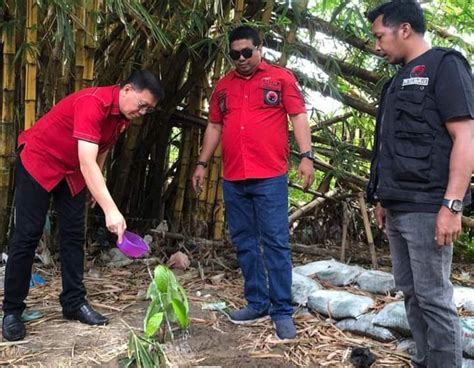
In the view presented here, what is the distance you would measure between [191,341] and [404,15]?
1711mm

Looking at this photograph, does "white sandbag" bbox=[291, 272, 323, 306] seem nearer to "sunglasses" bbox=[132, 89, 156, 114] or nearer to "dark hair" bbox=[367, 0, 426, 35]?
"sunglasses" bbox=[132, 89, 156, 114]

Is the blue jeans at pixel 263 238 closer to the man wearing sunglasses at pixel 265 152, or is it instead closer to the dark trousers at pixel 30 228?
the man wearing sunglasses at pixel 265 152

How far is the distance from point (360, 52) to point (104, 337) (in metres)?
2.52

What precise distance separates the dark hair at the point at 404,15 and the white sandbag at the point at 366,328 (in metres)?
1.41

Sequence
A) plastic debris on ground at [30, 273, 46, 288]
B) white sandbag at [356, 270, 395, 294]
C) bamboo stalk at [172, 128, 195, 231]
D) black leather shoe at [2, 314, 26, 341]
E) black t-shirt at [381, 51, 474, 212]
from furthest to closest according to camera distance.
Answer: bamboo stalk at [172, 128, 195, 231], plastic debris on ground at [30, 273, 46, 288], white sandbag at [356, 270, 395, 294], black leather shoe at [2, 314, 26, 341], black t-shirt at [381, 51, 474, 212]

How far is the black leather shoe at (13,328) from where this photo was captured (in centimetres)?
257

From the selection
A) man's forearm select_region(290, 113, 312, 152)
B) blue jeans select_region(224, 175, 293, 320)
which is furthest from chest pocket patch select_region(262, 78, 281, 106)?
blue jeans select_region(224, 175, 293, 320)

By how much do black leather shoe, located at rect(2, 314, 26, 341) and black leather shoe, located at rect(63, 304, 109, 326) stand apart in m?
0.27

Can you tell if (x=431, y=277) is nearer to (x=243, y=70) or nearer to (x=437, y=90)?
(x=437, y=90)

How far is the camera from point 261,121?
109 inches

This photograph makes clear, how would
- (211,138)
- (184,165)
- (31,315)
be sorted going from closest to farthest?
(31,315) → (211,138) → (184,165)

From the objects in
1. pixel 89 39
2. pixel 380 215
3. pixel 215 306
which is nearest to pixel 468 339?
pixel 380 215

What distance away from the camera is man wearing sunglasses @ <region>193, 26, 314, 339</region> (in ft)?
8.97

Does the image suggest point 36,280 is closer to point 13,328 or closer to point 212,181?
point 13,328
